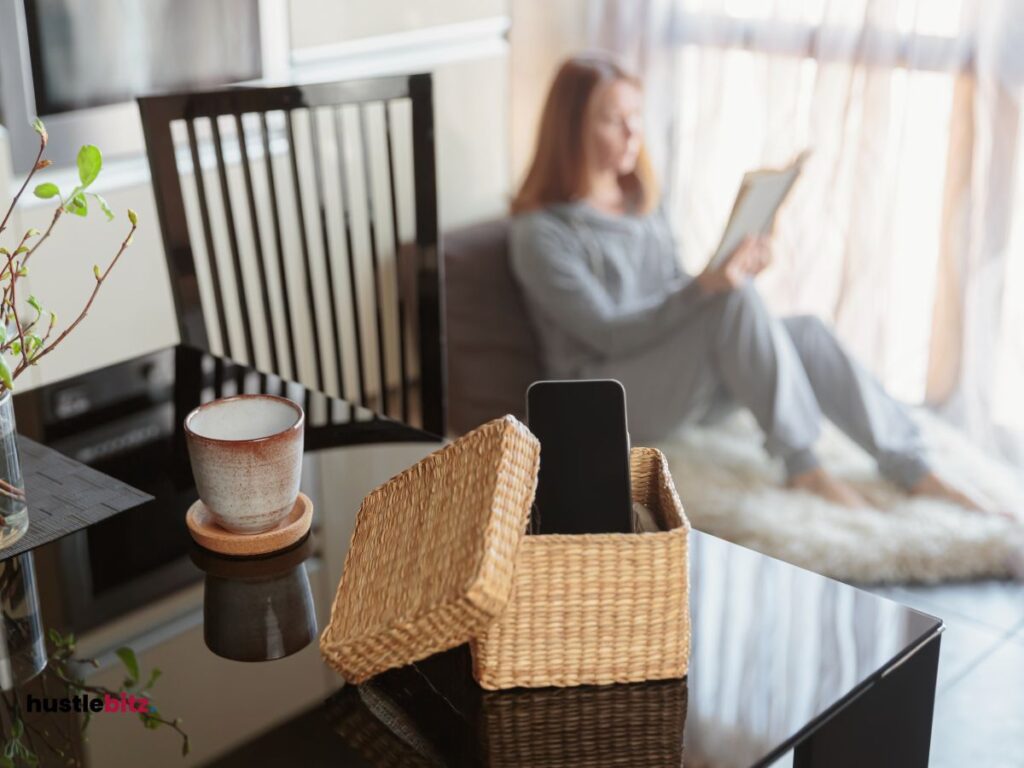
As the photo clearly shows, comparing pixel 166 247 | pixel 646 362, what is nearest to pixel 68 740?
pixel 166 247

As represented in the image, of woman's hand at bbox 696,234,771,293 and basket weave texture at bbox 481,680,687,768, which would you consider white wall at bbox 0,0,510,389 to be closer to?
woman's hand at bbox 696,234,771,293

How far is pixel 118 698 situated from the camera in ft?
2.65

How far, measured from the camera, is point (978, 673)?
2.01m

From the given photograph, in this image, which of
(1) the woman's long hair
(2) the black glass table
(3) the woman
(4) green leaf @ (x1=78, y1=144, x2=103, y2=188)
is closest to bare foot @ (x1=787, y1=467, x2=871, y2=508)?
(3) the woman

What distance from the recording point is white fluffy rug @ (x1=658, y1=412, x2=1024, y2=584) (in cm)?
229

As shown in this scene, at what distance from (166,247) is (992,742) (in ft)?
4.61

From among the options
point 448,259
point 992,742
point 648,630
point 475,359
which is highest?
point 648,630

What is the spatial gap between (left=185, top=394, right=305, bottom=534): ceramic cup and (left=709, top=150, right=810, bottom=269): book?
1.47 m

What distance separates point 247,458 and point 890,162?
6.37ft

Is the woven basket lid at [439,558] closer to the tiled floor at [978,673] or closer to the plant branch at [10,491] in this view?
the plant branch at [10,491]

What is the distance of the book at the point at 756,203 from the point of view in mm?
2273

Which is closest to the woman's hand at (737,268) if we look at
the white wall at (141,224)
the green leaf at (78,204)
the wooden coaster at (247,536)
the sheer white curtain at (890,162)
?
the sheer white curtain at (890,162)

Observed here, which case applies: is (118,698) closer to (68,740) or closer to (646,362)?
(68,740)

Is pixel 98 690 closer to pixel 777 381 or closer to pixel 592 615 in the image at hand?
pixel 592 615
